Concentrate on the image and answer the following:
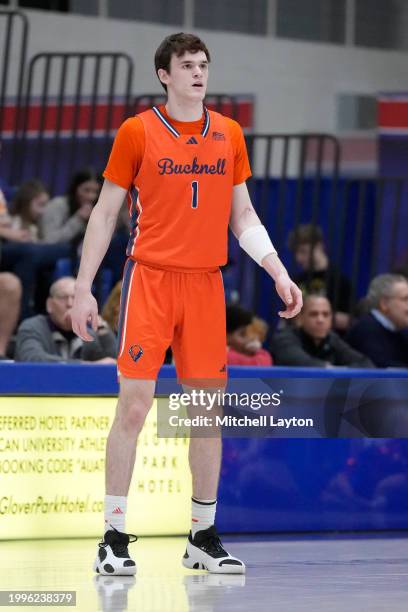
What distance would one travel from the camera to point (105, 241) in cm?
558

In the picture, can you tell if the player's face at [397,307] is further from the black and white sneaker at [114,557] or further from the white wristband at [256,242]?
the black and white sneaker at [114,557]

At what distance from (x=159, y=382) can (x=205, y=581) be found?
75.3 inches

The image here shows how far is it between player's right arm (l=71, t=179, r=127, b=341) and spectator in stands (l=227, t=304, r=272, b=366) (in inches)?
116

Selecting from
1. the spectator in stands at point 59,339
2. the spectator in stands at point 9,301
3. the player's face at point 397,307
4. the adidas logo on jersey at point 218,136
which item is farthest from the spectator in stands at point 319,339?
the adidas logo on jersey at point 218,136

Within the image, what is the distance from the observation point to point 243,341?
342 inches

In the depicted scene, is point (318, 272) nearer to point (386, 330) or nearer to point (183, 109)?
point (386, 330)

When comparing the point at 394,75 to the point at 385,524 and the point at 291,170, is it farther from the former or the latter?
the point at 385,524

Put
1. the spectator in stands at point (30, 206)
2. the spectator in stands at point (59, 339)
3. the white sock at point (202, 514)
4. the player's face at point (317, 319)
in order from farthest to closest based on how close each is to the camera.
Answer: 1. the spectator in stands at point (30, 206)
2. the player's face at point (317, 319)
3. the spectator in stands at point (59, 339)
4. the white sock at point (202, 514)

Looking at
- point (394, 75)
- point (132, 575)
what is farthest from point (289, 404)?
point (394, 75)

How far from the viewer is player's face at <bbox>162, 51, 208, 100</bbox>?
219 inches

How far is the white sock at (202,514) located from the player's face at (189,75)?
5.36 feet

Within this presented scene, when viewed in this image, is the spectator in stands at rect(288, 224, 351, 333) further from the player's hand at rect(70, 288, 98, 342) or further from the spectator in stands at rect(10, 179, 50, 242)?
the player's hand at rect(70, 288, 98, 342)

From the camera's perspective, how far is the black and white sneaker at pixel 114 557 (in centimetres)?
549

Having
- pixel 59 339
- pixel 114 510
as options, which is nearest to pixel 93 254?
pixel 114 510
